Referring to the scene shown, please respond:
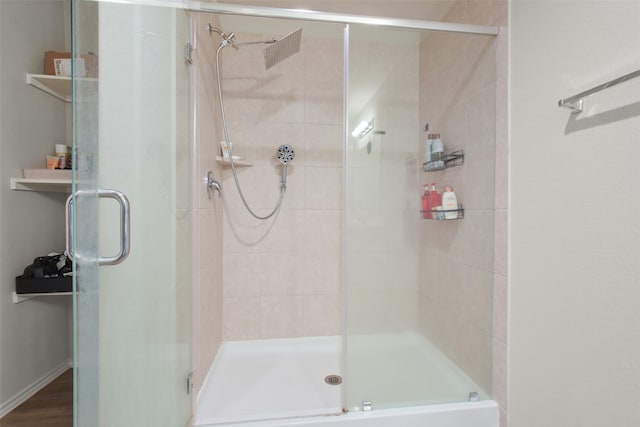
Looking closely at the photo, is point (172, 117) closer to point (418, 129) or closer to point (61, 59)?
point (418, 129)

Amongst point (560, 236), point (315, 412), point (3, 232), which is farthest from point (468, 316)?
point (3, 232)

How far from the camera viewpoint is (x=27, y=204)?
1.75 meters

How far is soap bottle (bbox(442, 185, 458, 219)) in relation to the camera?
1.42 metres

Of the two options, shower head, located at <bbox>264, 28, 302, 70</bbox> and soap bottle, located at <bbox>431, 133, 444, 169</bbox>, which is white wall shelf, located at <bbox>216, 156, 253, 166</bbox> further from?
soap bottle, located at <bbox>431, 133, 444, 169</bbox>

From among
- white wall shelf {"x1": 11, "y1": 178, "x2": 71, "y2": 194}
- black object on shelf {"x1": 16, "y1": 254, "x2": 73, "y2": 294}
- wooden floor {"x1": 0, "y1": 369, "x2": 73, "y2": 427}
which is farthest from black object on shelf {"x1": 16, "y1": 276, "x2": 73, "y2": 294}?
wooden floor {"x1": 0, "y1": 369, "x2": 73, "y2": 427}

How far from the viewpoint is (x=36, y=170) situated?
169 cm

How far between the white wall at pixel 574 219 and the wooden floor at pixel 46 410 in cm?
223

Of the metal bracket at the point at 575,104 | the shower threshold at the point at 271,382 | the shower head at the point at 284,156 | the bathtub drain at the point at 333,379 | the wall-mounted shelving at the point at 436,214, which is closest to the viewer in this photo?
the metal bracket at the point at 575,104

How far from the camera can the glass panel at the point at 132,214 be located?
0.62m

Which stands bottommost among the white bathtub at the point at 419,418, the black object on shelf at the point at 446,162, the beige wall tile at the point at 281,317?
the white bathtub at the point at 419,418

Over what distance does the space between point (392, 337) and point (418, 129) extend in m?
0.99

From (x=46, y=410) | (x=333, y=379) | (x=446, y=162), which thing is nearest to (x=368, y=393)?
(x=333, y=379)

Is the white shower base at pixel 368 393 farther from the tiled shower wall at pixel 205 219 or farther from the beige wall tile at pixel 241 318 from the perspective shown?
the beige wall tile at pixel 241 318

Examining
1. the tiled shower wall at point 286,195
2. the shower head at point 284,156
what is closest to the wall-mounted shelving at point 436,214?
the tiled shower wall at point 286,195
